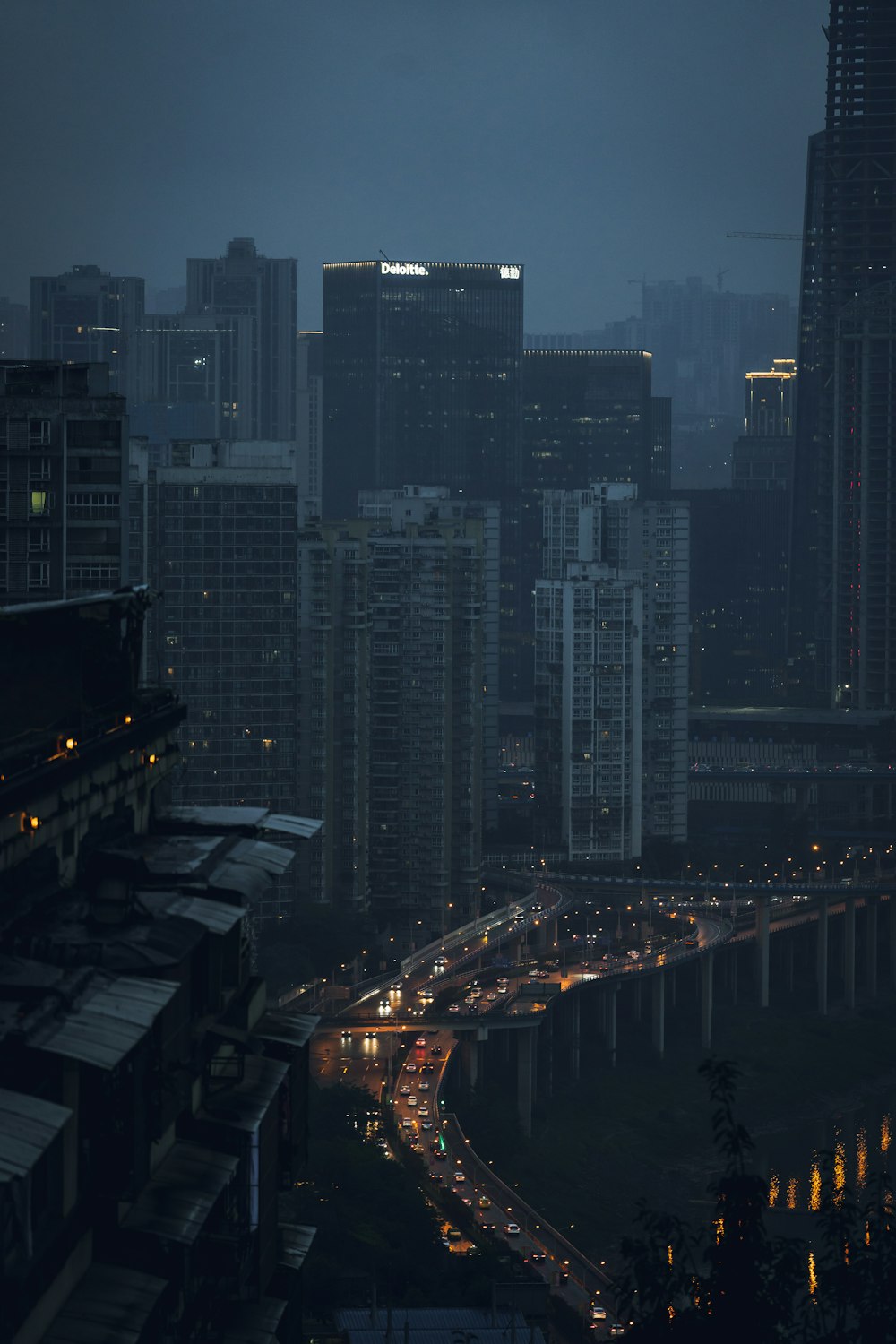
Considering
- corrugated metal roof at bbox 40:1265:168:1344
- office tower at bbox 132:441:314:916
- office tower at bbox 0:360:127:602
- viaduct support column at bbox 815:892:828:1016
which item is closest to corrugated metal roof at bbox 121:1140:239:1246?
corrugated metal roof at bbox 40:1265:168:1344

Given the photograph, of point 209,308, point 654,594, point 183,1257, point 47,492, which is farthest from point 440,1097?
point 209,308

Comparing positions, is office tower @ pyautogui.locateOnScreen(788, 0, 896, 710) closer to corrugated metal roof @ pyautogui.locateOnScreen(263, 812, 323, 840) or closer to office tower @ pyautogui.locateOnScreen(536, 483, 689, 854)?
office tower @ pyautogui.locateOnScreen(536, 483, 689, 854)

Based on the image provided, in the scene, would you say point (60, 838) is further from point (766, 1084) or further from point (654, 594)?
point (654, 594)

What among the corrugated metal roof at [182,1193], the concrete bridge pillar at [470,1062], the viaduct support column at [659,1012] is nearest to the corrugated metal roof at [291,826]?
the corrugated metal roof at [182,1193]

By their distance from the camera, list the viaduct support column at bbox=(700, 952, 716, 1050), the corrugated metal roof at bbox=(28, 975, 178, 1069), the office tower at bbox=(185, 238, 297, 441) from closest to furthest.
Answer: the corrugated metal roof at bbox=(28, 975, 178, 1069)
the viaduct support column at bbox=(700, 952, 716, 1050)
the office tower at bbox=(185, 238, 297, 441)

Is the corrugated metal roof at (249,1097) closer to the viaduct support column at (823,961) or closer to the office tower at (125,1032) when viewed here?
the office tower at (125,1032)

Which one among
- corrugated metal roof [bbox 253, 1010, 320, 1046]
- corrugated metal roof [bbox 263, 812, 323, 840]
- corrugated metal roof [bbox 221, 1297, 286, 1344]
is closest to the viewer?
corrugated metal roof [bbox 221, 1297, 286, 1344]

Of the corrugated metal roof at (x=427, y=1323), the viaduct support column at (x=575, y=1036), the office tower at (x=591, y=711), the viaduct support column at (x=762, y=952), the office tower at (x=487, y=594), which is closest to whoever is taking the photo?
the corrugated metal roof at (x=427, y=1323)
